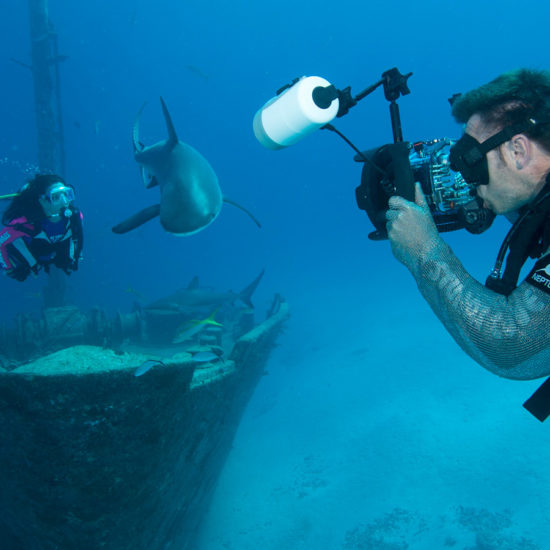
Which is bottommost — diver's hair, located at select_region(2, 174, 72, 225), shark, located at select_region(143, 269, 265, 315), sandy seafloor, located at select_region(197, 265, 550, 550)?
sandy seafloor, located at select_region(197, 265, 550, 550)

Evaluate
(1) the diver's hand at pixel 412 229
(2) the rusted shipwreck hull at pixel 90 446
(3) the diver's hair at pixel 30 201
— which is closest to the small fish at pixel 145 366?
(2) the rusted shipwreck hull at pixel 90 446

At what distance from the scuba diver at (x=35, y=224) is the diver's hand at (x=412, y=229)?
202 inches

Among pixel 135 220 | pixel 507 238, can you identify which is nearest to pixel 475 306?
pixel 507 238

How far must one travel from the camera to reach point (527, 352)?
123cm

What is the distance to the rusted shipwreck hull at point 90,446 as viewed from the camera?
2.67 m

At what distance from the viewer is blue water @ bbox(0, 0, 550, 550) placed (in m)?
6.58

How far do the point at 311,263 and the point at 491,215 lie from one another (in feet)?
188

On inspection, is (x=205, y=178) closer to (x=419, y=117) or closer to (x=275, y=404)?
(x=275, y=404)

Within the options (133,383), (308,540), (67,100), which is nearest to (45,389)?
(133,383)

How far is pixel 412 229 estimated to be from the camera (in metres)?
1.56

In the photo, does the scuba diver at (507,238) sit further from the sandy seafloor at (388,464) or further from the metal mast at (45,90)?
the metal mast at (45,90)

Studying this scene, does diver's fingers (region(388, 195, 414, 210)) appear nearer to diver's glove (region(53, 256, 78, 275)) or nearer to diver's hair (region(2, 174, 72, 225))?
diver's hair (region(2, 174, 72, 225))

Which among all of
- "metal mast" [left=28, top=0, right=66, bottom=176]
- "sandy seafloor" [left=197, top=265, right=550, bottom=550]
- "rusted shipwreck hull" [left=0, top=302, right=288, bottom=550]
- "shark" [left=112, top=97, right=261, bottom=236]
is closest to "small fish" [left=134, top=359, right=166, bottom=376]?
"rusted shipwreck hull" [left=0, top=302, right=288, bottom=550]

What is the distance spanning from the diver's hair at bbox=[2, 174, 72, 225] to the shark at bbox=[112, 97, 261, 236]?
1066mm
